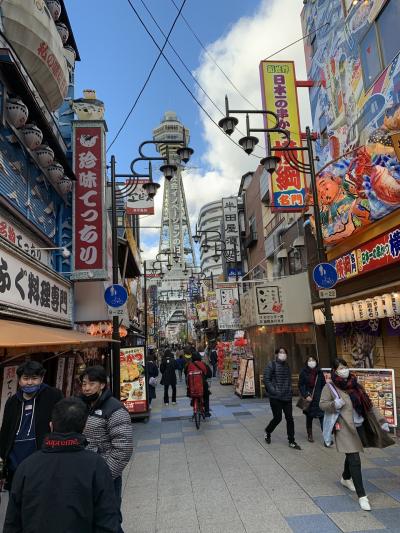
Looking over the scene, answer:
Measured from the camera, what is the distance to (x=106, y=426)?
13.0 ft

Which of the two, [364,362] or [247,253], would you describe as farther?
[247,253]

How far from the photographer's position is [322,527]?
4.75 meters

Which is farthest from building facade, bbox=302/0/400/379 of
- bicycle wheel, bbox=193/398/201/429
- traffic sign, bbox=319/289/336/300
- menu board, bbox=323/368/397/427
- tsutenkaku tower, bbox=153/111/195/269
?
tsutenkaku tower, bbox=153/111/195/269

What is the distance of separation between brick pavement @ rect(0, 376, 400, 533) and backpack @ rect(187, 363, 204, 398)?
1.13m

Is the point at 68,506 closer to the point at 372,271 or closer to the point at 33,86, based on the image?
the point at 372,271

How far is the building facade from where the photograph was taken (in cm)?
995

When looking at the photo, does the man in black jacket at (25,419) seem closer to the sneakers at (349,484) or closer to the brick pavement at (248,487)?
the brick pavement at (248,487)

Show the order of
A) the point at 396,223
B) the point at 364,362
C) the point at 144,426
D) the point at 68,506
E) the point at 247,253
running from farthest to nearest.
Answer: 1. the point at 247,253
2. the point at 364,362
3. the point at 144,426
4. the point at 396,223
5. the point at 68,506

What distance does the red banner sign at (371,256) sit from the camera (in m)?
9.47

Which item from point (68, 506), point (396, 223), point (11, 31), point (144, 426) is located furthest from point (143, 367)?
point (68, 506)

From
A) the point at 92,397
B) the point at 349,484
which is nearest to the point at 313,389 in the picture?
the point at 349,484

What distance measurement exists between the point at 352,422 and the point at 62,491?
4.38 metres

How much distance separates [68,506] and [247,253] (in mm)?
30229

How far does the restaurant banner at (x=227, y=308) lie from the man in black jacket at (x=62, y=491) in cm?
1989
